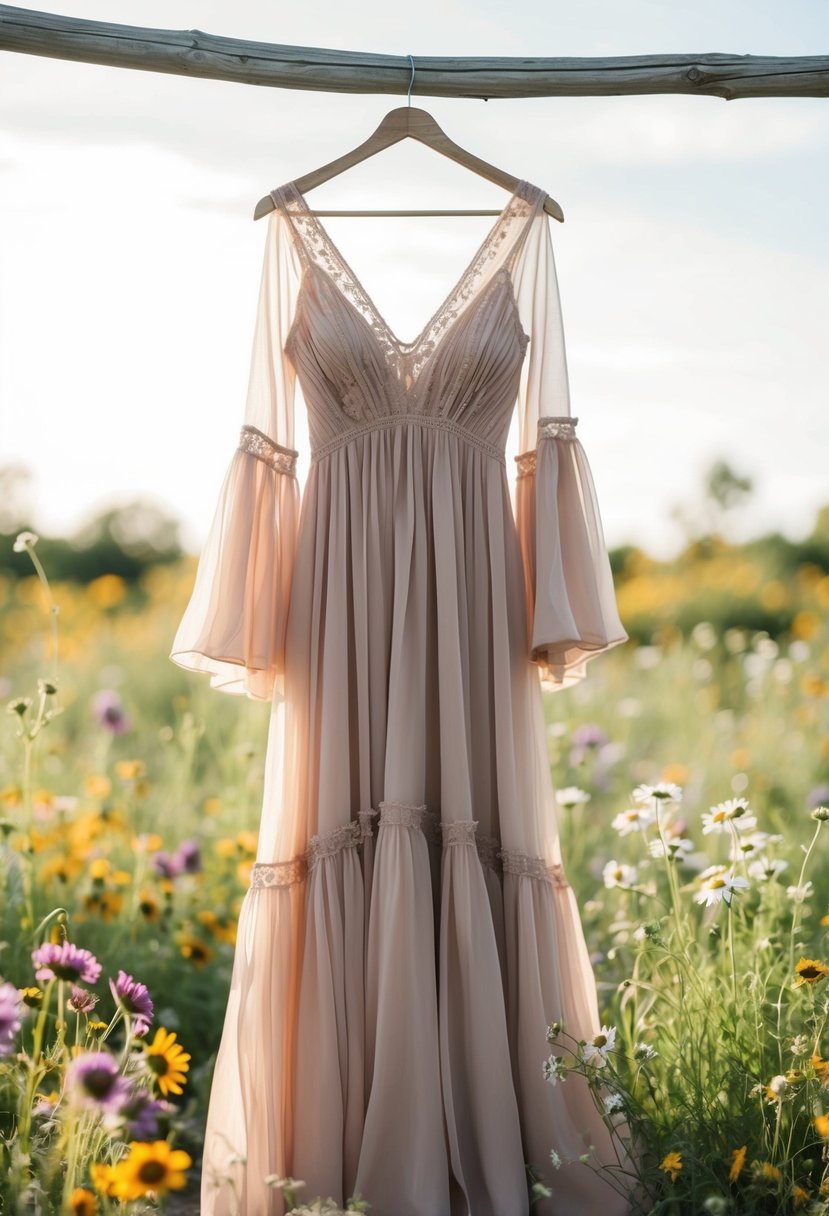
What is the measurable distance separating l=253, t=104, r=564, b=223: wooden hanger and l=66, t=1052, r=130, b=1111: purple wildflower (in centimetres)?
166

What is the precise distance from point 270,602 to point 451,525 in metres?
0.40

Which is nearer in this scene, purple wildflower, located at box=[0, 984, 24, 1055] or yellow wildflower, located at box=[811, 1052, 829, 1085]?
purple wildflower, located at box=[0, 984, 24, 1055]

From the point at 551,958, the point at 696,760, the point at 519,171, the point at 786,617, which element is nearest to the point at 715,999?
the point at 551,958

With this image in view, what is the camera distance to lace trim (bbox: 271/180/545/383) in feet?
7.36

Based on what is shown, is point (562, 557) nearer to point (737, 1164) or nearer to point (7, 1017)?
point (737, 1164)

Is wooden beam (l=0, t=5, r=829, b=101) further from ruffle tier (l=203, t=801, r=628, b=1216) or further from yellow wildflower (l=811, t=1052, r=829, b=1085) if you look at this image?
yellow wildflower (l=811, t=1052, r=829, b=1085)

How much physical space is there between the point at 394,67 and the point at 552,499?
936 millimetres

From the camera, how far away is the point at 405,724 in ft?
7.00

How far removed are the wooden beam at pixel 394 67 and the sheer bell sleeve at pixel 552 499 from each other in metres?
0.29

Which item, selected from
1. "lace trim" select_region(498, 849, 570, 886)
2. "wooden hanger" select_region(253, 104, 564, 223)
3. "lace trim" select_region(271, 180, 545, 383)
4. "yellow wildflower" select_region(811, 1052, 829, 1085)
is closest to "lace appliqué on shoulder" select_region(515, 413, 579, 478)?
"lace trim" select_region(271, 180, 545, 383)

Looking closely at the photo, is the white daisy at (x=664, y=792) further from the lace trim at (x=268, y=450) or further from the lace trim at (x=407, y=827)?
the lace trim at (x=268, y=450)

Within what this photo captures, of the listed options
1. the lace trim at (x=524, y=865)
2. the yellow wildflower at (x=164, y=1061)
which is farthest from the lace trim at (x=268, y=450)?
the yellow wildflower at (x=164, y=1061)

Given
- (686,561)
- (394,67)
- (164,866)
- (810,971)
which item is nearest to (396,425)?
(394,67)

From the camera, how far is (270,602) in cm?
221
